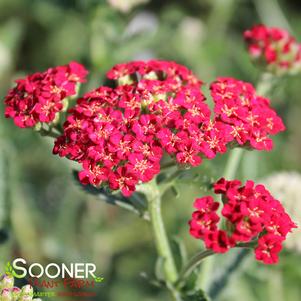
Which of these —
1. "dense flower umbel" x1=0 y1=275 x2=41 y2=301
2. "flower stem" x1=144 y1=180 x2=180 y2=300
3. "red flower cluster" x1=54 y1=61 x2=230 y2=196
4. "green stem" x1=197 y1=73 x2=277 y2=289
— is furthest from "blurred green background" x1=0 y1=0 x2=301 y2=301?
"dense flower umbel" x1=0 y1=275 x2=41 y2=301

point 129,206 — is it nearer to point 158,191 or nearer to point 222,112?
point 158,191

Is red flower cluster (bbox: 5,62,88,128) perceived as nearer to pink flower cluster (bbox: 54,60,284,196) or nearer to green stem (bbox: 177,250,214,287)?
pink flower cluster (bbox: 54,60,284,196)

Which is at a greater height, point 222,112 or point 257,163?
point 222,112

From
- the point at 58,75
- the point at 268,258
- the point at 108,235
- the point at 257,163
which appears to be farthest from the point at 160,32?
the point at 268,258

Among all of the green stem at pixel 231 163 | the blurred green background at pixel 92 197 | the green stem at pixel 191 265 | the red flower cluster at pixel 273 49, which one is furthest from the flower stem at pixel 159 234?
the red flower cluster at pixel 273 49

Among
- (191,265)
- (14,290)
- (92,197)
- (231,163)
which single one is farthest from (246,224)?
(92,197)

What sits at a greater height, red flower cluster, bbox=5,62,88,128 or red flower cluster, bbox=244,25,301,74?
red flower cluster, bbox=244,25,301,74
